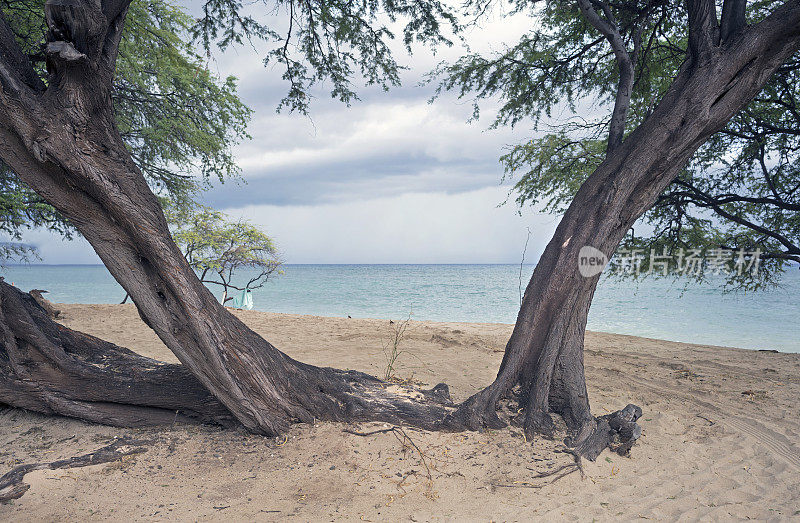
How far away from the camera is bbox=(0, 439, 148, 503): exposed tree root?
118 inches

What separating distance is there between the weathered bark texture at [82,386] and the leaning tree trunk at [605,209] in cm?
252

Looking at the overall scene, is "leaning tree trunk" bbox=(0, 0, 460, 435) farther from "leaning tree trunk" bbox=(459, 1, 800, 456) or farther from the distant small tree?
the distant small tree

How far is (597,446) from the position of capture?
385 cm

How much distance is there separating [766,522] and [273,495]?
3340 millimetres

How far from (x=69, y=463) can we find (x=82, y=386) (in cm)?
83

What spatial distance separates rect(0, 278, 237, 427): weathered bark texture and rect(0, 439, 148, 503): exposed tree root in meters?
0.40

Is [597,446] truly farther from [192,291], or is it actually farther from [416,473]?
[192,291]

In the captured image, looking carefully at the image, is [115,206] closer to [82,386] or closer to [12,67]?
[12,67]

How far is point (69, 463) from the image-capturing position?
3.34 metres

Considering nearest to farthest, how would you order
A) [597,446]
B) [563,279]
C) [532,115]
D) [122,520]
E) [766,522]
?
1. [122,520]
2. [766,522]
3. [597,446]
4. [563,279]
5. [532,115]

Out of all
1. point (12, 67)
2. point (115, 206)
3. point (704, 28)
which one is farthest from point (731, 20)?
point (12, 67)

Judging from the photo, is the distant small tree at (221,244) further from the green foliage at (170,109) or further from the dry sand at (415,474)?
the dry sand at (415,474)

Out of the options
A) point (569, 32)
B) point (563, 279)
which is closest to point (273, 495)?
point (563, 279)

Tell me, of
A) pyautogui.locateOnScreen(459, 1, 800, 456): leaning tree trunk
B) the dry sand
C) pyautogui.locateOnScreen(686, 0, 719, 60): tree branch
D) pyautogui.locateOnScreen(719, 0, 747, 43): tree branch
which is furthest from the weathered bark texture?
pyautogui.locateOnScreen(719, 0, 747, 43): tree branch
